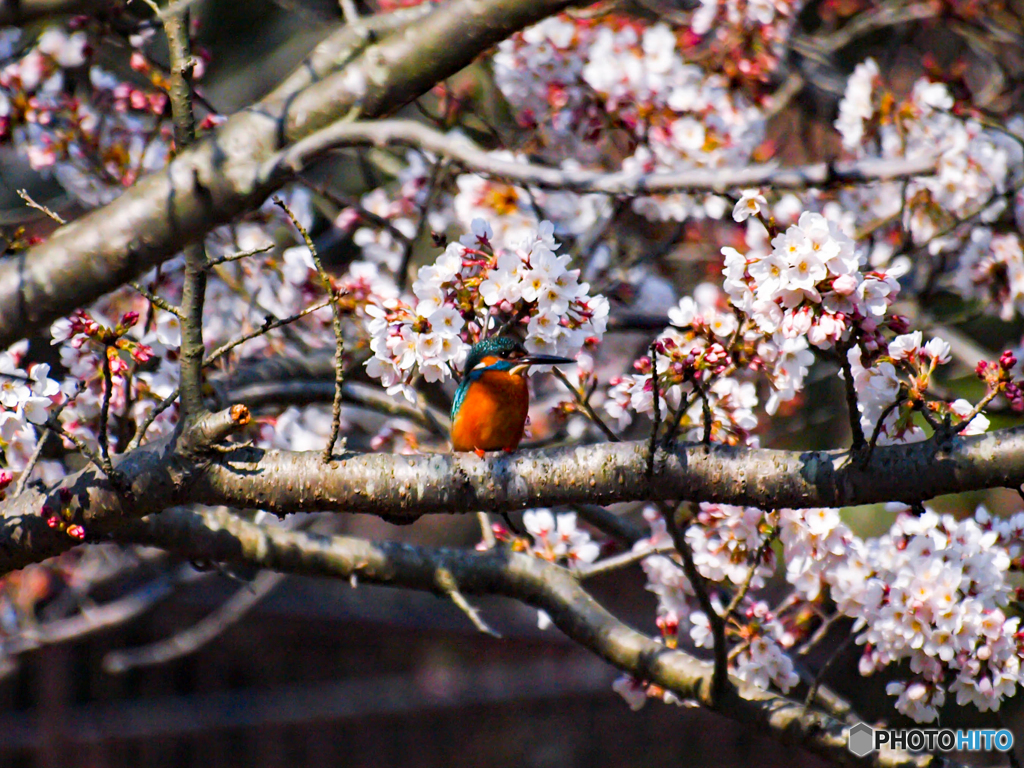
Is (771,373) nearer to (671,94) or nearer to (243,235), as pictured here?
(671,94)

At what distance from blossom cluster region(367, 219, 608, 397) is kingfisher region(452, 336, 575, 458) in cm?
43

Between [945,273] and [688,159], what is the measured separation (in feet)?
4.52

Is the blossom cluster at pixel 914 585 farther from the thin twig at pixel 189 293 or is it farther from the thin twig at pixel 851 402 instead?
the thin twig at pixel 189 293

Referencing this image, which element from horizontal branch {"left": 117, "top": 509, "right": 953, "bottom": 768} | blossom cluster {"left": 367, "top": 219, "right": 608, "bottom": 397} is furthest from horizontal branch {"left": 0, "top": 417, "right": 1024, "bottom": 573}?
horizontal branch {"left": 117, "top": 509, "right": 953, "bottom": 768}

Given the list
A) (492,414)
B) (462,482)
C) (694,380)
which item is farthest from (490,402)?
(694,380)

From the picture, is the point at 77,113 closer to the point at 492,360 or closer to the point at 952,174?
the point at 492,360

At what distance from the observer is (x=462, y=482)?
77.4 inches

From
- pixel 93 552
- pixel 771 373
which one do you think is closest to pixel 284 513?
pixel 771 373

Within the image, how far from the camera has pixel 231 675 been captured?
6.38 metres

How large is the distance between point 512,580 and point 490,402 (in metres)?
0.50

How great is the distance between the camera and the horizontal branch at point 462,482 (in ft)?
5.94

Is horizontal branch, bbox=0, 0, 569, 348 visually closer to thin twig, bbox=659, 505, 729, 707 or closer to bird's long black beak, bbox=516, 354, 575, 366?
bird's long black beak, bbox=516, 354, 575, 366

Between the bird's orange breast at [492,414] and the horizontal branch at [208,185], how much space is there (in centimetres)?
78

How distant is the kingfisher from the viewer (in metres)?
2.68
